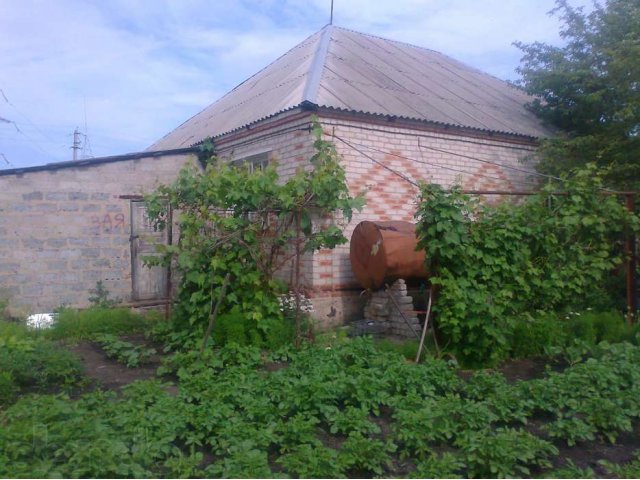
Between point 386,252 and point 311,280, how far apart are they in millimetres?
1421

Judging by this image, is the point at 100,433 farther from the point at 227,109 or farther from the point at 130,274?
the point at 227,109

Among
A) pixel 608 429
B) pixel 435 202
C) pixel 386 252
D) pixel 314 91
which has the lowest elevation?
pixel 608 429

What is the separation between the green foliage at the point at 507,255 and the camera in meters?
6.39

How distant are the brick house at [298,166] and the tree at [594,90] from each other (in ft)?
3.30

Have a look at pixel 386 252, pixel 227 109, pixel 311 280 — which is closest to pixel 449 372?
pixel 386 252

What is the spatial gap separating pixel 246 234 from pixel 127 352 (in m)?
1.82

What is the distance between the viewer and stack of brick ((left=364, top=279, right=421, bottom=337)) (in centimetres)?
759

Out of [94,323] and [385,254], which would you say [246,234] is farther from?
[94,323]

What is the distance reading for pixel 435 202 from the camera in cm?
637

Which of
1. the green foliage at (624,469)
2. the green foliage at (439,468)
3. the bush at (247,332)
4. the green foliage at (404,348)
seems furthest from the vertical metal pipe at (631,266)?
the green foliage at (439,468)

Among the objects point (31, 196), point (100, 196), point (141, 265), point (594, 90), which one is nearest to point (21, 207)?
point (31, 196)

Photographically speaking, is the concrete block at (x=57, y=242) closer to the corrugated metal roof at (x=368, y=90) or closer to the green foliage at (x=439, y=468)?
the corrugated metal roof at (x=368, y=90)

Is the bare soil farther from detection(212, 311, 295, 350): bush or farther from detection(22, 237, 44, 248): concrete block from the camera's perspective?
detection(22, 237, 44, 248): concrete block

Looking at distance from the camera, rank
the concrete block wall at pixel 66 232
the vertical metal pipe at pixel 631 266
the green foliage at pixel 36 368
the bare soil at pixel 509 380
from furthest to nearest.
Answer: the concrete block wall at pixel 66 232 → the vertical metal pipe at pixel 631 266 → the green foliage at pixel 36 368 → the bare soil at pixel 509 380
